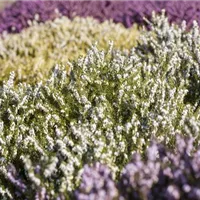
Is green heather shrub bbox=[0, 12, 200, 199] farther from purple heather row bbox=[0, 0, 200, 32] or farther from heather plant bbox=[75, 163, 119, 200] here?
purple heather row bbox=[0, 0, 200, 32]

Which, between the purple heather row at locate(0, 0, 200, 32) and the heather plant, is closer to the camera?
the heather plant

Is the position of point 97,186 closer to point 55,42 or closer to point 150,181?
point 150,181

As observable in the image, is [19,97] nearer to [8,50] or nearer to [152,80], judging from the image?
[152,80]

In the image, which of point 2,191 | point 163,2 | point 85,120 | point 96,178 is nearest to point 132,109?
point 85,120

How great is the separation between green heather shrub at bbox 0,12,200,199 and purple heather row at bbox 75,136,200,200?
427 mm

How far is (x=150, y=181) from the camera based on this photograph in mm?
2992

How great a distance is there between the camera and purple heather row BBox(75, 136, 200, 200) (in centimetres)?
290

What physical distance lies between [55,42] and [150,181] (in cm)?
484

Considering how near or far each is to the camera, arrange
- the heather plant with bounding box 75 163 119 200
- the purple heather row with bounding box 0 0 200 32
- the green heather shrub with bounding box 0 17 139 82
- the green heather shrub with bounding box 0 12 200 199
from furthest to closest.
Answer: the purple heather row with bounding box 0 0 200 32
the green heather shrub with bounding box 0 17 139 82
the green heather shrub with bounding box 0 12 200 199
the heather plant with bounding box 75 163 119 200

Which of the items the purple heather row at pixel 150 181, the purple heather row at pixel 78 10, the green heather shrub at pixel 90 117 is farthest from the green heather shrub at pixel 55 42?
the purple heather row at pixel 150 181

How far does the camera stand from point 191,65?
5.38m

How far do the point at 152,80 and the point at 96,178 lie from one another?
7.00ft

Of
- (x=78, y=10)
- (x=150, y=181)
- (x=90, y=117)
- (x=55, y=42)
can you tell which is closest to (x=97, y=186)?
(x=150, y=181)

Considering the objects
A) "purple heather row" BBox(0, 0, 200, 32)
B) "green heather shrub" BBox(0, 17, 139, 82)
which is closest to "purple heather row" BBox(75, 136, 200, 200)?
"green heather shrub" BBox(0, 17, 139, 82)
